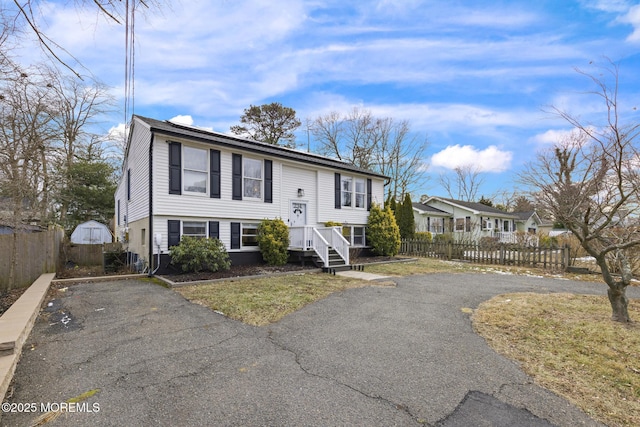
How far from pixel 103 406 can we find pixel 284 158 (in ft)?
36.6

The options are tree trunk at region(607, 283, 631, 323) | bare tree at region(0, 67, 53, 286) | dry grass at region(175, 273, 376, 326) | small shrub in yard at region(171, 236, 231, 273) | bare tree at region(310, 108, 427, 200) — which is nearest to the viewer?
tree trunk at region(607, 283, 631, 323)

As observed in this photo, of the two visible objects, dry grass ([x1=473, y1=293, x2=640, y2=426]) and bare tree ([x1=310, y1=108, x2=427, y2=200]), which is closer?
dry grass ([x1=473, y1=293, x2=640, y2=426])

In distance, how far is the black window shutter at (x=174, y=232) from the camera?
34.5ft

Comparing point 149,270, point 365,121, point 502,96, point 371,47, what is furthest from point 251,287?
point 365,121

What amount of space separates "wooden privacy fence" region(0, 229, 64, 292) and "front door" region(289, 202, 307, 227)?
27.0ft

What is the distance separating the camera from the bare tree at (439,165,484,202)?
38.0 meters

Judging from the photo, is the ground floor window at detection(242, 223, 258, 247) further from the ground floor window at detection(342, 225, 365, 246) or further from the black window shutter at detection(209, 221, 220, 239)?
the ground floor window at detection(342, 225, 365, 246)

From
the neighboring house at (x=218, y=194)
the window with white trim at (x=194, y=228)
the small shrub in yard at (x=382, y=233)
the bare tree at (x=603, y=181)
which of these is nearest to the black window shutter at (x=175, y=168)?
the neighboring house at (x=218, y=194)

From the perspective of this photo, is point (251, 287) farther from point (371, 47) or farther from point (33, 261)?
point (371, 47)

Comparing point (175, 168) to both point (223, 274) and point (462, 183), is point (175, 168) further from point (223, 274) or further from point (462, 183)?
point (462, 183)

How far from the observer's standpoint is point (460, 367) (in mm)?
3602

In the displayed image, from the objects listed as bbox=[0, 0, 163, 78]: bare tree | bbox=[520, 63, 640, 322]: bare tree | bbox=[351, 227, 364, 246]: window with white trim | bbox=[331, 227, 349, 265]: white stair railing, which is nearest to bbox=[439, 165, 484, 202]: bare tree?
bbox=[351, 227, 364, 246]: window with white trim

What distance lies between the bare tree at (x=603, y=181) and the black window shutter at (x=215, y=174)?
989cm

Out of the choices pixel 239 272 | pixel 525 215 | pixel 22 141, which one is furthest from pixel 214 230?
pixel 525 215
